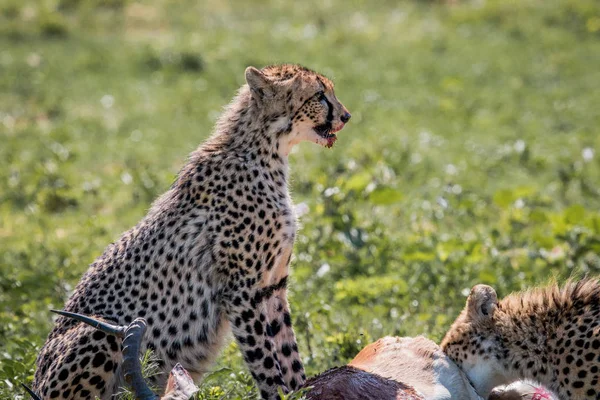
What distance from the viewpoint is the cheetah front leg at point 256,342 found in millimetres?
4504

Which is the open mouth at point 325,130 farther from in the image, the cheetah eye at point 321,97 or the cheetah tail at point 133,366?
the cheetah tail at point 133,366

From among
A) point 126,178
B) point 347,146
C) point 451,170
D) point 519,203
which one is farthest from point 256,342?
point 347,146

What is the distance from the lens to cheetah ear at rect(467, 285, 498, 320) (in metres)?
4.58

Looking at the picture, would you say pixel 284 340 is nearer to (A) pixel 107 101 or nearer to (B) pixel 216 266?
(B) pixel 216 266

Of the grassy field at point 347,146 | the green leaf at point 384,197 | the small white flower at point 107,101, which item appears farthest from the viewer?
the small white flower at point 107,101

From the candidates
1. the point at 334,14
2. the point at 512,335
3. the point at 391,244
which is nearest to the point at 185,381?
the point at 512,335

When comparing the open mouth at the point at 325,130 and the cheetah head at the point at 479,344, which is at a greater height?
the open mouth at the point at 325,130

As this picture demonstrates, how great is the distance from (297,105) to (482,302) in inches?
48.4

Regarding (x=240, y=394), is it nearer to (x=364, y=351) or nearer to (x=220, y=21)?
(x=364, y=351)

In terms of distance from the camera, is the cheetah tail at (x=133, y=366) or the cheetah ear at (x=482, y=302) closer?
the cheetah tail at (x=133, y=366)

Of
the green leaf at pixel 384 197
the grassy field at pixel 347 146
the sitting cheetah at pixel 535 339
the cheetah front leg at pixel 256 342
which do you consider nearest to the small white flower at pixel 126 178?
the grassy field at pixel 347 146

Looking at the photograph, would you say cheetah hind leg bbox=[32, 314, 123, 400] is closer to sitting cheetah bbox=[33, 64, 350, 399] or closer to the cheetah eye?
sitting cheetah bbox=[33, 64, 350, 399]

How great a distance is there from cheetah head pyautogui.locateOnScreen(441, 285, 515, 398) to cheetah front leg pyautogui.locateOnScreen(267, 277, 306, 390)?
68 cm

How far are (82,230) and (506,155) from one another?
3.78 meters
